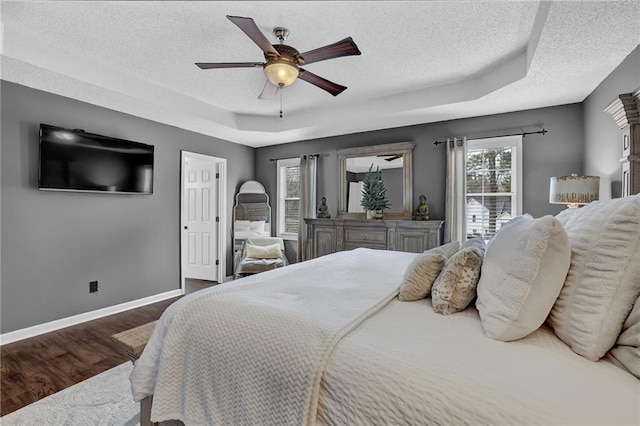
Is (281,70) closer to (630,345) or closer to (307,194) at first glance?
(630,345)

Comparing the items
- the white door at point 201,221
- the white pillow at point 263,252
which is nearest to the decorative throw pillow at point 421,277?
the white pillow at point 263,252

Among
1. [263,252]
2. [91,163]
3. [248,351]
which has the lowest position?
[263,252]

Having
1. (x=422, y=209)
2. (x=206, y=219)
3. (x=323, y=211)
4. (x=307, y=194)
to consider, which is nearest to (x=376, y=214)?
(x=422, y=209)

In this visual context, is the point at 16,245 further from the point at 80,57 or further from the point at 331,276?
the point at 331,276

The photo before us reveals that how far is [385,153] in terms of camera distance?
14.9ft

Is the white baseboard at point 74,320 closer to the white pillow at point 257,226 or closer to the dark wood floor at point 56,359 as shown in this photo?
the dark wood floor at point 56,359

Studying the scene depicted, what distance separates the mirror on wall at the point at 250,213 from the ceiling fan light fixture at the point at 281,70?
341cm

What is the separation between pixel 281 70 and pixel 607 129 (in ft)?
9.77

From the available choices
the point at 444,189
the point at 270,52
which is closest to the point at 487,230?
the point at 444,189

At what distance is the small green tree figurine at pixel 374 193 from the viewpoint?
4.50m

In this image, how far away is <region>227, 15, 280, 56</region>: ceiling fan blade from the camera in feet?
5.95

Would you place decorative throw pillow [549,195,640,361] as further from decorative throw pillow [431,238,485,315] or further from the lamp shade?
the lamp shade

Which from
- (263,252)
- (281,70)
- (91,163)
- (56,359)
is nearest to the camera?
(281,70)

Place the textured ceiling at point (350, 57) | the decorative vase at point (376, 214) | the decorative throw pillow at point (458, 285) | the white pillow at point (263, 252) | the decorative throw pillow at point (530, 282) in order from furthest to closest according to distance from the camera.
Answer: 1. the white pillow at point (263, 252)
2. the decorative vase at point (376, 214)
3. the textured ceiling at point (350, 57)
4. the decorative throw pillow at point (458, 285)
5. the decorative throw pillow at point (530, 282)
